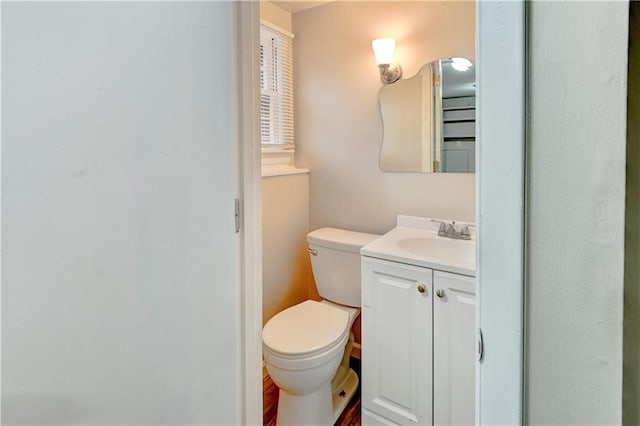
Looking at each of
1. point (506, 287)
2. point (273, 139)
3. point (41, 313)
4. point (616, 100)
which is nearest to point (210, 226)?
point (41, 313)

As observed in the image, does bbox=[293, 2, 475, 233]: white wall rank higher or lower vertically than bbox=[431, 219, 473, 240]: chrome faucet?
higher

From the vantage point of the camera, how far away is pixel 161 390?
31.8 inches

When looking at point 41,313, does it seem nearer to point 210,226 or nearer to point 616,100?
point 210,226

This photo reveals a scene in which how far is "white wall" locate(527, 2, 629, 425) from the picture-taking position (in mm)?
351

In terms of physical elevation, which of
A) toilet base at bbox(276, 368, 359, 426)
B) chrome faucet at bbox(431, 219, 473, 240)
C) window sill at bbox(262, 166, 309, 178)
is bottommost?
toilet base at bbox(276, 368, 359, 426)

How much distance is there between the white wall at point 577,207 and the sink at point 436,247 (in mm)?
1232

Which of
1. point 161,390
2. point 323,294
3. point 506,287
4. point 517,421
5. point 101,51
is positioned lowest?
point 323,294

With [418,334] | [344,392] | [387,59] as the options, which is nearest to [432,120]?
[387,59]

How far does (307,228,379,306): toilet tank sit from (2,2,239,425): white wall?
1.04m

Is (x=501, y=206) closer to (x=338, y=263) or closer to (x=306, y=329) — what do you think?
(x=306, y=329)

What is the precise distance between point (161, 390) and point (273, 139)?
5.33 feet

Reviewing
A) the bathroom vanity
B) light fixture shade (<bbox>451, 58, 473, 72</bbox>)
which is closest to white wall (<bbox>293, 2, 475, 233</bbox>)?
light fixture shade (<bbox>451, 58, 473, 72</bbox>)

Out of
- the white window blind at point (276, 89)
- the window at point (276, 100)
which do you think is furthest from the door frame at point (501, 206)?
the white window blind at point (276, 89)

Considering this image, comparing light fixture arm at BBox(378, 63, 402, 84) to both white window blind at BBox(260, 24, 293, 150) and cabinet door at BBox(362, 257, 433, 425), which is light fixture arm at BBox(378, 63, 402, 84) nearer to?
white window blind at BBox(260, 24, 293, 150)
